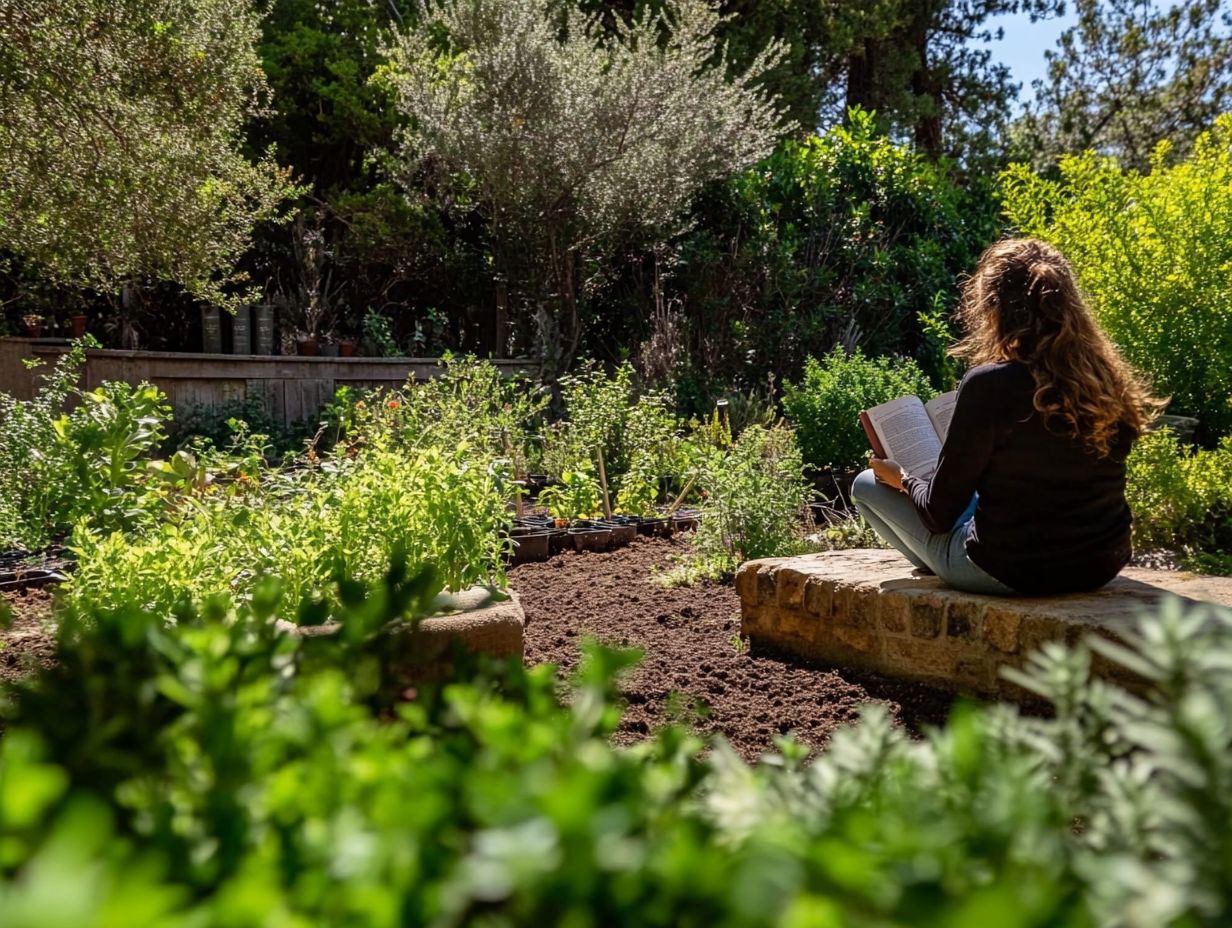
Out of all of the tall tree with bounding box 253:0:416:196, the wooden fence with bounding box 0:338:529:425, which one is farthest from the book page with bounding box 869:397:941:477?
the tall tree with bounding box 253:0:416:196

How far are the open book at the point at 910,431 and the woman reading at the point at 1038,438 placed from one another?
1.32 ft

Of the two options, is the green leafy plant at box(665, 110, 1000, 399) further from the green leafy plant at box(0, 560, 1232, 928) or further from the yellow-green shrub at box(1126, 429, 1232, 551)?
the green leafy plant at box(0, 560, 1232, 928)

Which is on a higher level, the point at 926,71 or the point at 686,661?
the point at 926,71

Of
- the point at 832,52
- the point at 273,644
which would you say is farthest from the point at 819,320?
the point at 273,644

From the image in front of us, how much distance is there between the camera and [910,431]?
3.73 metres

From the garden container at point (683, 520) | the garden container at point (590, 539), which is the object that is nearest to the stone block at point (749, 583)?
the garden container at point (590, 539)

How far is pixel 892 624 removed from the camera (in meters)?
3.45

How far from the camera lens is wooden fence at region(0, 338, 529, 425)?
9.30m

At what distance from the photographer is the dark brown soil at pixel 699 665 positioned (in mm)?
3125

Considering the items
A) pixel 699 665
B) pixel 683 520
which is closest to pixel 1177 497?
pixel 699 665

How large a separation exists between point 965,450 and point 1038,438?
0.68 feet

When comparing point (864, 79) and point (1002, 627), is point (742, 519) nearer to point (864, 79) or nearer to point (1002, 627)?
point (1002, 627)

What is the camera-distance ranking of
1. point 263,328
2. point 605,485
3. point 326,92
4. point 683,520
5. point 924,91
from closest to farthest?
point 605,485 → point 683,520 → point 263,328 → point 326,92 → point 924,91

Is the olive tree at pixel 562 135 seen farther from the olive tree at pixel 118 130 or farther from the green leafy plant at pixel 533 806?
the green leafy plant at pixel 533 806
